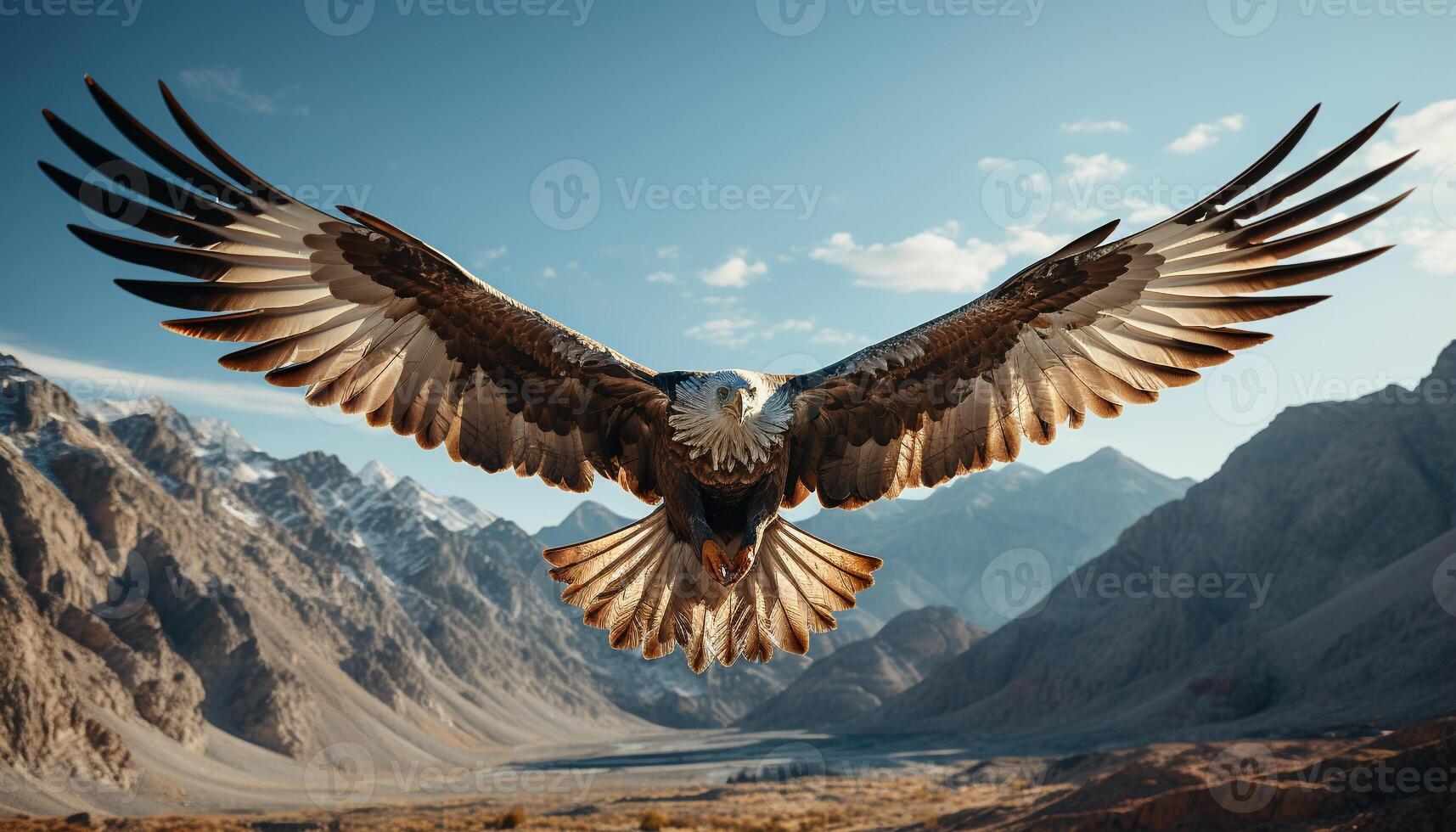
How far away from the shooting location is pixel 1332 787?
756 inches

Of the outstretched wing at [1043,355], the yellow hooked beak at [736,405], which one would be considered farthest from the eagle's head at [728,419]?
the outstretched wing at [1043,355]

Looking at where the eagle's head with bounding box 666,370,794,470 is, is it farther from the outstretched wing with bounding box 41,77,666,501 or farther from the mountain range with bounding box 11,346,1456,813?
the mountain range with bounding box 11,346,1456,813

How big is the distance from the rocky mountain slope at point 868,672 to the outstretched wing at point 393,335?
413ft

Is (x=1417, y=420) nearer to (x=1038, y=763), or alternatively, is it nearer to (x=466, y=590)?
(x=1038, y=763)

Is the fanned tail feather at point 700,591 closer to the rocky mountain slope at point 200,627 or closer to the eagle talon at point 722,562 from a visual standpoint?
the eagle talon at point 722,562

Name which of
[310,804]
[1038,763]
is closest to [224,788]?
[310,804]

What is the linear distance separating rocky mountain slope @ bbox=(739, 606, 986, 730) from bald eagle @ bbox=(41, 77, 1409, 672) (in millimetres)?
125134

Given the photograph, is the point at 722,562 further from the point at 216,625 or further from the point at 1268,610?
the point at 216,625

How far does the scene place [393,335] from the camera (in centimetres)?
823

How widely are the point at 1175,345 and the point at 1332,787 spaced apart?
16.1 meters

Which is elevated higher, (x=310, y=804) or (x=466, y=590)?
(x=466, y=590)

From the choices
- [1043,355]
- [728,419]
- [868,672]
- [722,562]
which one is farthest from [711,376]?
[868,672]

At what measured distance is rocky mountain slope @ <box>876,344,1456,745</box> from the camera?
5962 cm

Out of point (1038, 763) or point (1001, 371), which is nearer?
point (1001, 371)
